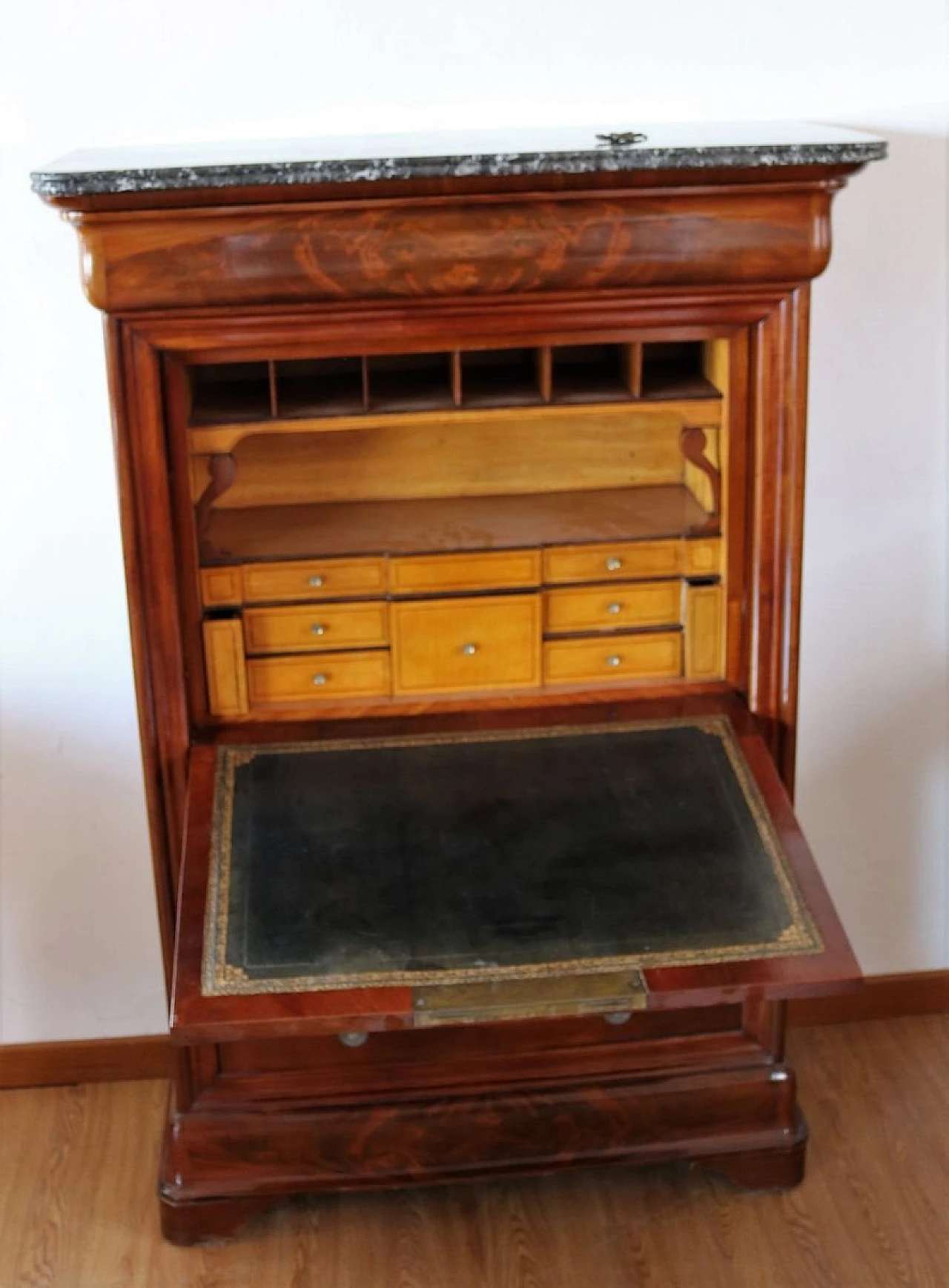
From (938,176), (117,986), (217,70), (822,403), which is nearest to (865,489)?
(822,403)

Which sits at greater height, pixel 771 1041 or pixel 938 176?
pixel 938 176

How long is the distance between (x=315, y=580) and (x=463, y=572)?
0.22 m

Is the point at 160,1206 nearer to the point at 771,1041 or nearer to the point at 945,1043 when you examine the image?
the point at 771,1041

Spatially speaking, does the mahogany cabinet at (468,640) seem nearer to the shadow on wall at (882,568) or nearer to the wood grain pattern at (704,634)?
the wood grain pattern at (704,634)

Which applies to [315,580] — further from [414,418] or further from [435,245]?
[435,245]

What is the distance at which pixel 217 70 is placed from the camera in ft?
7.95

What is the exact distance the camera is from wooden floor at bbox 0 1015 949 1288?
2529 millimetres

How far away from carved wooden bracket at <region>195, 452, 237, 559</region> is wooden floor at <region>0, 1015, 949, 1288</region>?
1109 mm

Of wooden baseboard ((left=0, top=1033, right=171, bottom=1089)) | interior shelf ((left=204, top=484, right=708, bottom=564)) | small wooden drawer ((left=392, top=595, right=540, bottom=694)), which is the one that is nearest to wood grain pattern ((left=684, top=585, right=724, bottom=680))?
interior shelf ((left=204, top=484, right=708, bottom=564))

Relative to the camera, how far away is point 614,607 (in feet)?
8.26

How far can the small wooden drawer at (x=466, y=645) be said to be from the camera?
2.48 meters

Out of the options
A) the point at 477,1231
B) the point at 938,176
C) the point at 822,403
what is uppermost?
the point at 938,176

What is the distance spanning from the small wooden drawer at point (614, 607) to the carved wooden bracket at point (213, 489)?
515 mm

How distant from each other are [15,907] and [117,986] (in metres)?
0.24
